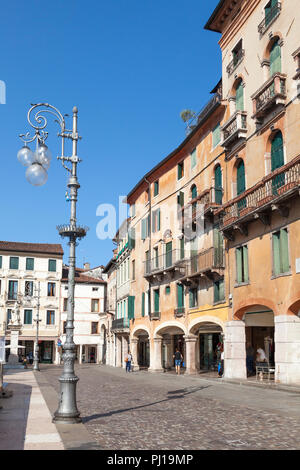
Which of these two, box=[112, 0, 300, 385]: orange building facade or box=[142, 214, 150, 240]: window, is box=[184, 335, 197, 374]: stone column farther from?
box=[142, 214, 150, 240]: window

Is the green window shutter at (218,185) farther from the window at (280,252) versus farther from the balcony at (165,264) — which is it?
the window at (280,252)

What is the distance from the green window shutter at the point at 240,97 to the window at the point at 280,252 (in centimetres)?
774

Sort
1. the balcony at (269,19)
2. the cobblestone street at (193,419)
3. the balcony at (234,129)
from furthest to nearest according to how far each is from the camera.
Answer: the balcony at (234,129) < the balcony at (269,19) < the cobblestone street at (193,419)

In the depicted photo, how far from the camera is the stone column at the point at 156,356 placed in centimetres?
3657

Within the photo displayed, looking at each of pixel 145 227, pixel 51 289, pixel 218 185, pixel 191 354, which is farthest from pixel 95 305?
pixel 218 185

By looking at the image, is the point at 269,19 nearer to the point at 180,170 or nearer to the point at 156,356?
the point at 180,170

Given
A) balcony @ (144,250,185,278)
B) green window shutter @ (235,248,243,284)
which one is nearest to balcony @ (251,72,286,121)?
green window shutter @ (235,248,243,284)

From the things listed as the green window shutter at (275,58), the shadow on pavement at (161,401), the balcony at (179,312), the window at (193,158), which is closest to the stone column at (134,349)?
the balcony at (179,312)

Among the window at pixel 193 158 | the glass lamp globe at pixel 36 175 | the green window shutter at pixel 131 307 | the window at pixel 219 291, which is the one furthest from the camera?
the green window shutter at pixel 131 307

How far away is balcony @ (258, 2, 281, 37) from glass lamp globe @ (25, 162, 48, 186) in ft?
51.3

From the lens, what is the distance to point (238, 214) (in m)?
24.3

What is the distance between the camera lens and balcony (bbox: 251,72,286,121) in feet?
69.5

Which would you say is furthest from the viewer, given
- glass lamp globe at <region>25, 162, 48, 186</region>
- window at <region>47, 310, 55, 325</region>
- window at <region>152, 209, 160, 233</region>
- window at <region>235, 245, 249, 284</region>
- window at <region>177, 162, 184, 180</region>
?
window at <region>47, 310, 55, 325</region>
